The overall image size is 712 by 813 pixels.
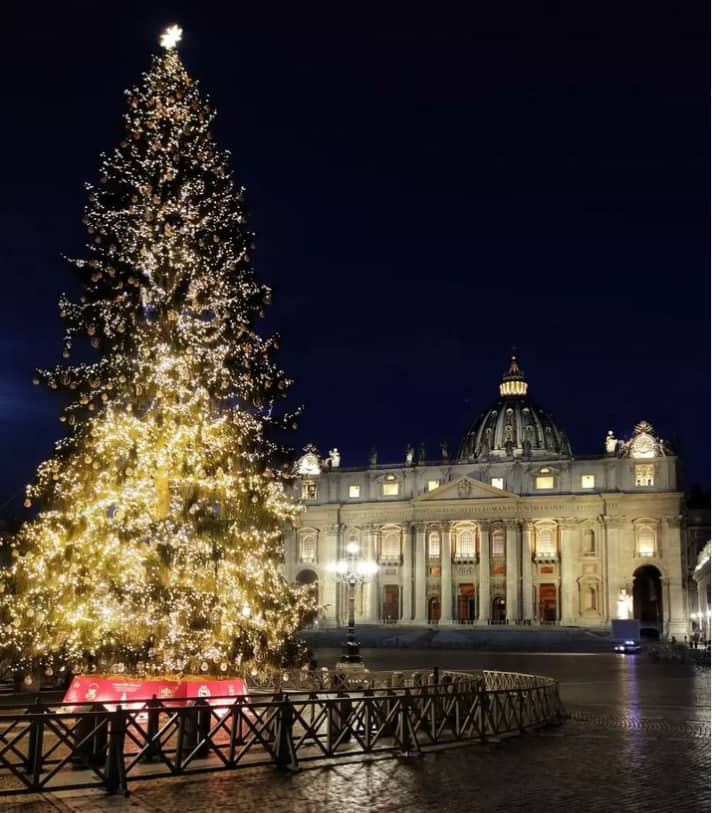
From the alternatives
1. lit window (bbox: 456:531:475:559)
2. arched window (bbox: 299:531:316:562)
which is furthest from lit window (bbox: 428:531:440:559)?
arched window (bbox: 299:531:316:562)

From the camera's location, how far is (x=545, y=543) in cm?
9794

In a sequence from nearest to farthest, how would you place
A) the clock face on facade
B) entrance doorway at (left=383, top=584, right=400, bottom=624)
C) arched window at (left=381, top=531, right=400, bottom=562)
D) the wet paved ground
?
the wet paved ground, the clock face on facade, entrance doorway at (left=383, top=584, right=400, bottom=624), arched window at (left=381, top=531, right=400, bottom=562)

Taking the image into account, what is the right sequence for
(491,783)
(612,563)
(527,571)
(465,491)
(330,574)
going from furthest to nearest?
(330,574)
(465,491)
(527,571)
(612,563)
(491,783)

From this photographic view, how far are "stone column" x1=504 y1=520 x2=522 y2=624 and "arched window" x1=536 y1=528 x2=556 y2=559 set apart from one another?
228 cm

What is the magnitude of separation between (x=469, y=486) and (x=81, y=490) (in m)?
82.8

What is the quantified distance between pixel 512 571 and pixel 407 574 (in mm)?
10693

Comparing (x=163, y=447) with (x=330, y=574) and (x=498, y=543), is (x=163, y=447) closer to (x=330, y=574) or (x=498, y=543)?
(x=498, y=543)

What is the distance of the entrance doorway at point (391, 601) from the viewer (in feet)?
332

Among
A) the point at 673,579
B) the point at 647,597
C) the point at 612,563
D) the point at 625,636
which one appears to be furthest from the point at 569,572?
Answer: the point at 625,636

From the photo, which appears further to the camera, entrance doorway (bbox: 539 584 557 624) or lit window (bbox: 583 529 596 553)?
entrance doorway (bbox: 539 584 557 624)

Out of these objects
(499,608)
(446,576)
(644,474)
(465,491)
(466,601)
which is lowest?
(499,608)

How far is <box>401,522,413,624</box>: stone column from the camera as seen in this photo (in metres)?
99.7

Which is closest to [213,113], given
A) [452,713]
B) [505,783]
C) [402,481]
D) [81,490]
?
[81,490]

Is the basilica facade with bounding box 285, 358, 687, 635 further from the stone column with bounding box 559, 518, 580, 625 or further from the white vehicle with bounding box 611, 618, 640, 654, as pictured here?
the white vehicle with bounding box 611, 618, 640, 654
